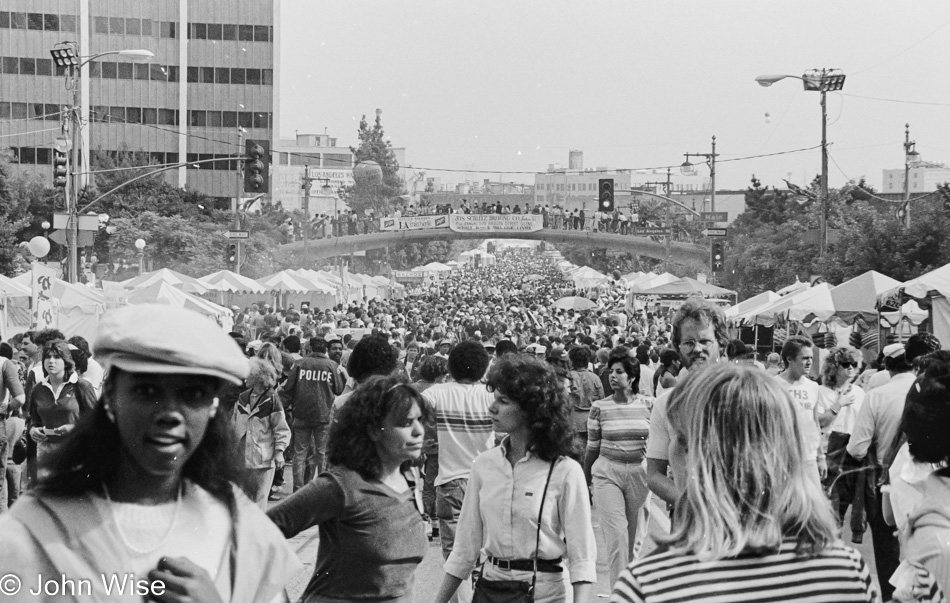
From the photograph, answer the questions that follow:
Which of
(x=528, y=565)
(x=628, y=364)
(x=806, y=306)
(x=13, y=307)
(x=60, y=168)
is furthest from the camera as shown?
(x=60, y=168)

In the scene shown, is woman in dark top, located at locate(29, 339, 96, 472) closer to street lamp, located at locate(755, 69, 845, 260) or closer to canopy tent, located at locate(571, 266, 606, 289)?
street lamp, located at locate(755, 69, 845, 260)

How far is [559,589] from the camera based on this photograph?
14.5ft

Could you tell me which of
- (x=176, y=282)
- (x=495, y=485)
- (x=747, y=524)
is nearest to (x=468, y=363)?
(x=495, y=485)

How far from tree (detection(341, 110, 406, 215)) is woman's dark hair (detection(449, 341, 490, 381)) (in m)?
102

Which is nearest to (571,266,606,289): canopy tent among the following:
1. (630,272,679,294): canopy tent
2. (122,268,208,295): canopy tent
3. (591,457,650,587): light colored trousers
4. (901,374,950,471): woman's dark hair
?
(630,272,679,294): canopy tent

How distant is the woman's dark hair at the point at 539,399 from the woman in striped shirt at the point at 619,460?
249cm

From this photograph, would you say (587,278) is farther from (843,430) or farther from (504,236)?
(843,430)

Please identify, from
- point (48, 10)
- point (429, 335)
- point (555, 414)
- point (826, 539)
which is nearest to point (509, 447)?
point (555, 414)

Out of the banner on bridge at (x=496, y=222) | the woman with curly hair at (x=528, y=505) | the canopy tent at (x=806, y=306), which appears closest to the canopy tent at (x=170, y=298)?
the canopy tent at (x=806, y=306)

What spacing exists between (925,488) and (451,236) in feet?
273

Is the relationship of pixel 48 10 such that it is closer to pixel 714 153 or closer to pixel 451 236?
pixel 451 236

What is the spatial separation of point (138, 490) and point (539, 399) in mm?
2740

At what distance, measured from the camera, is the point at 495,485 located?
4.55m

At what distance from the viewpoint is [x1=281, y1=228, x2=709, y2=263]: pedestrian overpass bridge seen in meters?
76.9
